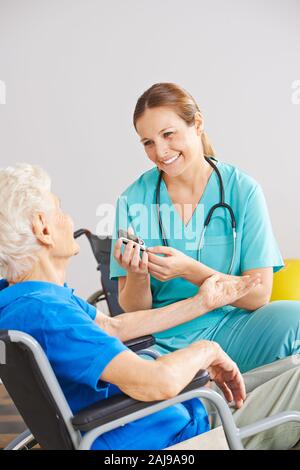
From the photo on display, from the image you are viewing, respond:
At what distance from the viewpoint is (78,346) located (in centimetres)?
138

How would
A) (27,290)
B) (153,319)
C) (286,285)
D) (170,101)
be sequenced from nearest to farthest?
(27,290)
(153,319)
(170,101)
(286,285)

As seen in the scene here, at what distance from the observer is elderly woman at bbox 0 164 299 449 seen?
4.50 ft

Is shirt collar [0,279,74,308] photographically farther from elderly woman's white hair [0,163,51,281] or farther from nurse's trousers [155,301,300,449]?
nurse's trousers [155,301,300,449]

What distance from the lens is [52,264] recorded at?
1.58m

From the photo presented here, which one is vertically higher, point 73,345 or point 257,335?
point 73,345

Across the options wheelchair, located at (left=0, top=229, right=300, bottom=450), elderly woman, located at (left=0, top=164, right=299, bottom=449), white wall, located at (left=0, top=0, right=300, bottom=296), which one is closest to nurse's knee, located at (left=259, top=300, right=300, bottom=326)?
elderly woman, located at (left=0, top=164, right=299, bottom=449)

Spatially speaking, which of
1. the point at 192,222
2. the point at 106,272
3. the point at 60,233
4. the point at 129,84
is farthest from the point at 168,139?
the point at 129,84

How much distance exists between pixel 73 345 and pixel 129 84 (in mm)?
3290

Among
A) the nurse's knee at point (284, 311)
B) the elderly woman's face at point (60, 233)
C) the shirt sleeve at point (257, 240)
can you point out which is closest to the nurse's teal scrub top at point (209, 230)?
the shirt sleeve at point (257, 240)

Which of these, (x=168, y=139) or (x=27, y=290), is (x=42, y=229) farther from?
(x=168, y=139)

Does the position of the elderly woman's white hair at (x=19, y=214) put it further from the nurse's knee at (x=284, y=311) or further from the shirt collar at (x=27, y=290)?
the nurse's knee at (x=284, y=311)

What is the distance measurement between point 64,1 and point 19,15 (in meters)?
0.28
